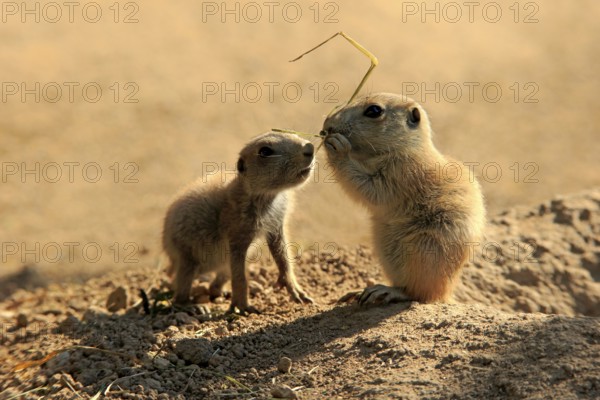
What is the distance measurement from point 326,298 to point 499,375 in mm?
2527

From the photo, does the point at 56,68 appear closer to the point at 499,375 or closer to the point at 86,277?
the point at 86,277

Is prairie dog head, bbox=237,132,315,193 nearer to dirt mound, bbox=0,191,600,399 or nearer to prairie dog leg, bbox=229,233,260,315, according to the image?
prairie dog leg, bbox=229,233,260,315

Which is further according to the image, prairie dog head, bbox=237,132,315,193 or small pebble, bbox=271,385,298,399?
prairie dog head, bbox=237,132,315,193

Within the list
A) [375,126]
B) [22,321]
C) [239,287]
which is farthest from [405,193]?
[22,321]

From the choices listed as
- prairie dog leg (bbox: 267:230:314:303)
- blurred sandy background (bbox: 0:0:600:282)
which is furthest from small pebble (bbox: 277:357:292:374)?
blurred sandy background (bbox: 0:0:600:282)

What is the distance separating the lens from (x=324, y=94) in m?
12.3

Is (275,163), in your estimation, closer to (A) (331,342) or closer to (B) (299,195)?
(A) (331,342)

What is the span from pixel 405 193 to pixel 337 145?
0.64 meters

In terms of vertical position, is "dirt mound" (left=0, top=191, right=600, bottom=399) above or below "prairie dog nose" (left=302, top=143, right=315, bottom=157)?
below

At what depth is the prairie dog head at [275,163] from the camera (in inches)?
237

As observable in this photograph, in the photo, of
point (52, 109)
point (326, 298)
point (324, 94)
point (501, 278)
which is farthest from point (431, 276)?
point (52, 109)

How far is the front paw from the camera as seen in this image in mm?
5887

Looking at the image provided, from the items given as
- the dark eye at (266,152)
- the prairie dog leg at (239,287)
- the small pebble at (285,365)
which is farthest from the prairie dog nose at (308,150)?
the small pebble at (285,365)

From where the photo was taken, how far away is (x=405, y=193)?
592 centimetres
